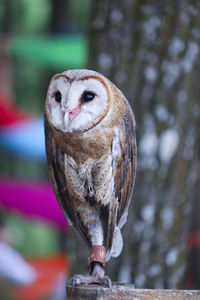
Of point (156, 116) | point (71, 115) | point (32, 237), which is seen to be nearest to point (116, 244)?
point (71, 115)

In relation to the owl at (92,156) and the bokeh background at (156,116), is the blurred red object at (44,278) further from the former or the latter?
the owl at (92,156)

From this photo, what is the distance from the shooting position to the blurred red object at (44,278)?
6.42m

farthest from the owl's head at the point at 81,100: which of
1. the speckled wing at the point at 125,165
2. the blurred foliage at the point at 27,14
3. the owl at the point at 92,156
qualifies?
the blurred foliage at the point at 27,14

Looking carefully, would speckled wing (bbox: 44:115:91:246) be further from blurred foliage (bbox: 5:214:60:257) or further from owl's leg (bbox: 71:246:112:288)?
blurred foliage (bbox: 5:214:60:257)

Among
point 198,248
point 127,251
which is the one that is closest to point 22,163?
point 198,248

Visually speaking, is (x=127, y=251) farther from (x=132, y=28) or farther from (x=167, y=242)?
(x=132, y=28)

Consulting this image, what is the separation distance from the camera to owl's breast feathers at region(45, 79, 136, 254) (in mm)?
2070

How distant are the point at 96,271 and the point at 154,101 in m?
1.59

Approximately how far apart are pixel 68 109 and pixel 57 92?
13cm

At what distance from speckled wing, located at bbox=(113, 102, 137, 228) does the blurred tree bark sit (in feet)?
3.83

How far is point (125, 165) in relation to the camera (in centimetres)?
219

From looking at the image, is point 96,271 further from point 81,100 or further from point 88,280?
point 81,100

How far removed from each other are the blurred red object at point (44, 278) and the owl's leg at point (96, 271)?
4.16m

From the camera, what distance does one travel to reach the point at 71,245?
3.60m
